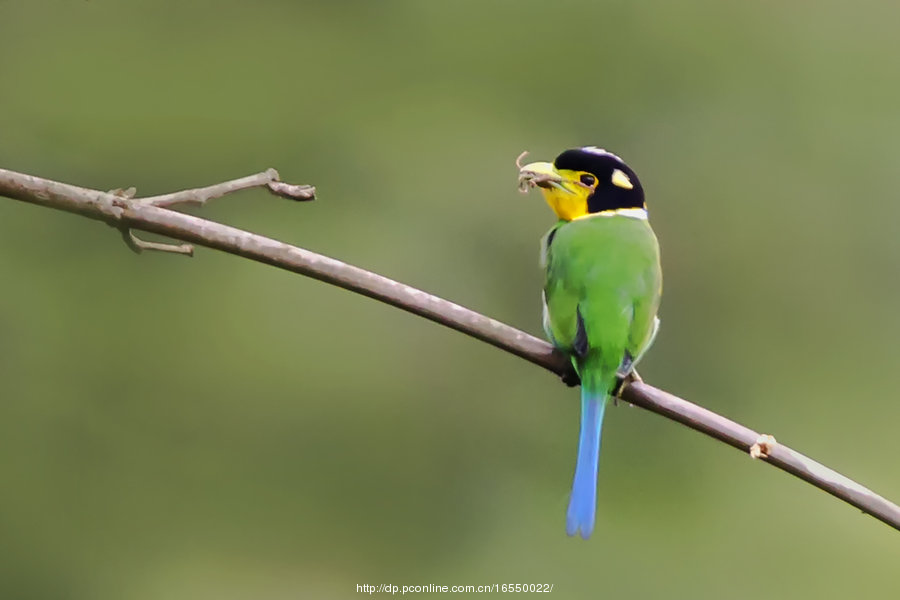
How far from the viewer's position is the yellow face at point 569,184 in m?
2.13

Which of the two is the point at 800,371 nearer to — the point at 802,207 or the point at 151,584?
the point at 802,207

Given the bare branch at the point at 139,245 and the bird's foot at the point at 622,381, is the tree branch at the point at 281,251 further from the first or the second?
the bird's foot at the point at 622,381

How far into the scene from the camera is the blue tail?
1.73 metres

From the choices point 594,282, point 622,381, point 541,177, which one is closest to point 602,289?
point 594,282

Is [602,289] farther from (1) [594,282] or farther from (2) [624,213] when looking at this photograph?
(2) [624,213]

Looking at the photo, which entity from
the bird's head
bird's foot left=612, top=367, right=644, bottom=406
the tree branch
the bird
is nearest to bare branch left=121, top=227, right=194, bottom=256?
the tree branch

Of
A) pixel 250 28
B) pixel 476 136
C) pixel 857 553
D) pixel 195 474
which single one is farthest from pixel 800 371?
pixel 250 28

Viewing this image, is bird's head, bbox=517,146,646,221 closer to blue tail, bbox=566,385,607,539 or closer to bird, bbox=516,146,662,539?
bird, bbox=516,146,662,539

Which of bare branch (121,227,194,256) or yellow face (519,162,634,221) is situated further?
yellow face (519,162,634,221)

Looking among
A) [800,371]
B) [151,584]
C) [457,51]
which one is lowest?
[151,584]

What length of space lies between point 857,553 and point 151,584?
91.0 inches

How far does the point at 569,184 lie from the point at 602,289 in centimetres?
36

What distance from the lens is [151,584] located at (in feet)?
11.2

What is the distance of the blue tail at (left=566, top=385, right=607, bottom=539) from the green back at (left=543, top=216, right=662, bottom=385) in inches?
1.8
